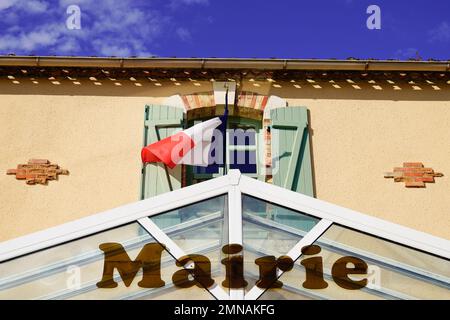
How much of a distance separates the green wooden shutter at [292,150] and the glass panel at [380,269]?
3.36 m

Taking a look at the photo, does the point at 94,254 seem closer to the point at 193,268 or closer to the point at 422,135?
the point at 193,268

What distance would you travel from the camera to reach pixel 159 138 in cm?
629

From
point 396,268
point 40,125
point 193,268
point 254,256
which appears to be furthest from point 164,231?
point 40,125

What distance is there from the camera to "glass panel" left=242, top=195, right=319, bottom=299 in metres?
2.60

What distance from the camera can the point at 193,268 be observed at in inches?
99.5

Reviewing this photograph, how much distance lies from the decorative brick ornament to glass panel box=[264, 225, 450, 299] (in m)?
4.38

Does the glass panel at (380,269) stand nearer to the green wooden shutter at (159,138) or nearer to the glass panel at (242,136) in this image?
the green wooden shutter at (159,138)

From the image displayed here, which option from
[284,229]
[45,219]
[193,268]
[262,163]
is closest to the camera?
[193,268]

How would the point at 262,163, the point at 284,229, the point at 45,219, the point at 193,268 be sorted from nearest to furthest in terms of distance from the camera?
the point at 193,268 < the point at 284,229 < the point at 45,219 < the point at 262,163

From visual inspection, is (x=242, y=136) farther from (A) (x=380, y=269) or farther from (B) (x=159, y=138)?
(A) (x=380, y=269)

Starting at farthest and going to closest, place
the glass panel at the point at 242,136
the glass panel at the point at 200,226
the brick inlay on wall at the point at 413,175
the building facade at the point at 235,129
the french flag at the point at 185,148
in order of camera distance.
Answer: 1. the glass panel at the point at 242,136
2. the brick inlay on wall at the point at 413,175
3. the building facade at the point at 235,129
4. the french flag at the point at 185,148
5. the glass panel at the point at 200,226

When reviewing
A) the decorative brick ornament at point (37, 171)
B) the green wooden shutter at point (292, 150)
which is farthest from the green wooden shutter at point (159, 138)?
the green wooden shutter at point (292, 150)

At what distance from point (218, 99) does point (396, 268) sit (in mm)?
4340

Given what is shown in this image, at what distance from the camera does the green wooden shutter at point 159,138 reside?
598cm
